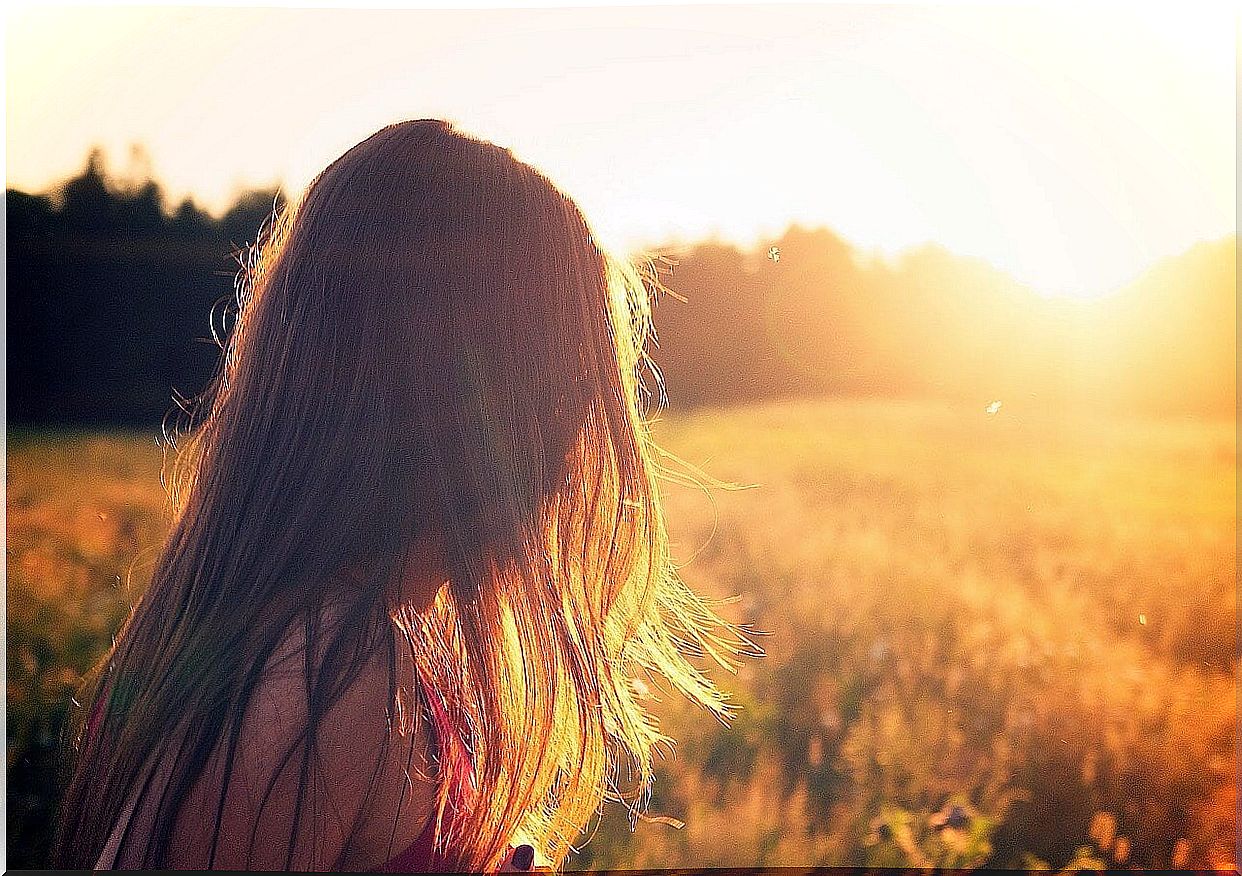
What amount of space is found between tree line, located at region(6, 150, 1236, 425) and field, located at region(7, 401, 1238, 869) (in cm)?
8

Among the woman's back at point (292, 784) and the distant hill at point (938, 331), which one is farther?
the distant hill at point (938, 331)

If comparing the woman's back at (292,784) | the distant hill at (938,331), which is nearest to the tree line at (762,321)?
the distant hill at (938,331)

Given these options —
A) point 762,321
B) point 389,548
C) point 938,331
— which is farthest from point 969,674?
point 389,548

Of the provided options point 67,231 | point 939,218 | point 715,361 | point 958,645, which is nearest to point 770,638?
point 958,645

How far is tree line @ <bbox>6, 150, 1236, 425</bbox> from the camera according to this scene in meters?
1.93

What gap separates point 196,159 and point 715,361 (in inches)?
42.5

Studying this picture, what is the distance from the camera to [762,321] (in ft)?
6.87

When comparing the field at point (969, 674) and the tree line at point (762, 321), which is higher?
the tree line at point (762, 321)

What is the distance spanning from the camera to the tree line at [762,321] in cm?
193

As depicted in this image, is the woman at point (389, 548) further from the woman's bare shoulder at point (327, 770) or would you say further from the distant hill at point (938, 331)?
the distant hill at point (938, 331)

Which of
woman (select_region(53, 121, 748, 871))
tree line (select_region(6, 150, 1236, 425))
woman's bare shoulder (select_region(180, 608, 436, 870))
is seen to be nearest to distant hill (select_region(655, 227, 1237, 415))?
tree line (select_region(6, 150, 1236, 425))

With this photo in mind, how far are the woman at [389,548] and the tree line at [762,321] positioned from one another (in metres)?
0.83

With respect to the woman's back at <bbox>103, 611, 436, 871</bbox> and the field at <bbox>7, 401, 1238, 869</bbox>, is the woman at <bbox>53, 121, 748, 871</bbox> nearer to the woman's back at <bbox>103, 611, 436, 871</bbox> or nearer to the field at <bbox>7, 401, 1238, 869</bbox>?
the woman's back at <bbox>103, 611, 436, 871</bbox>

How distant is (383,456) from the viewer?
102 cm
